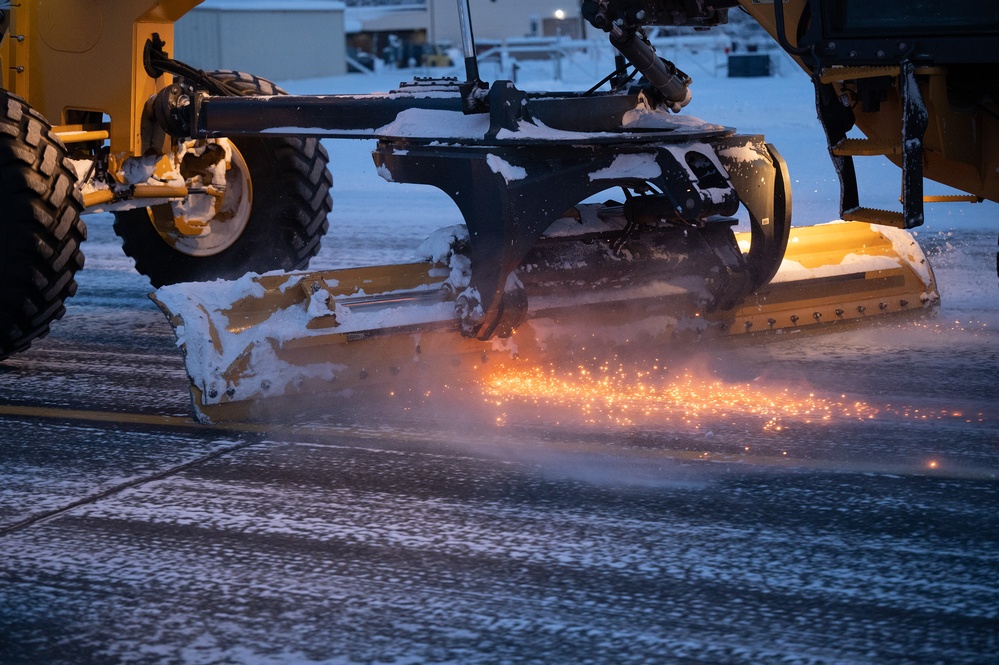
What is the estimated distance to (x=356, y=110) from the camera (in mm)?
5438

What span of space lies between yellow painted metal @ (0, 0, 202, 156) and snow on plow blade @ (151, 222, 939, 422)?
1733 millimetres

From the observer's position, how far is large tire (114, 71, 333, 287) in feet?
23.1

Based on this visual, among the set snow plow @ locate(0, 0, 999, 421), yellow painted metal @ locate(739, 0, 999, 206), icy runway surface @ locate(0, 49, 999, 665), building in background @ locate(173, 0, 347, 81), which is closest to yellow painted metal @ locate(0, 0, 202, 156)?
snow plow @ locate(0, 0, 999, 421)

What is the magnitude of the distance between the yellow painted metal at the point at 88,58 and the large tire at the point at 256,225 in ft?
2.44

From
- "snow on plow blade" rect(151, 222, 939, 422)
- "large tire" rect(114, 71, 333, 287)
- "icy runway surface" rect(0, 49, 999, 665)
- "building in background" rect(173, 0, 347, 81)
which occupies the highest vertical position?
"building in background" rect(173, 0, 347, 81)

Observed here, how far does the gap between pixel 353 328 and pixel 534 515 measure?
1.44 metres

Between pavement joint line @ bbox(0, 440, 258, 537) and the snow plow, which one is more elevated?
the snow plow

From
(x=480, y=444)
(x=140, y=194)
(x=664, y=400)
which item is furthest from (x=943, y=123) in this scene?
(x=140, y=194)

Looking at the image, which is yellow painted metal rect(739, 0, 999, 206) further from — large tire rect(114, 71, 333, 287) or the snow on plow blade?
large tire rect(114, 71, 333, 287)

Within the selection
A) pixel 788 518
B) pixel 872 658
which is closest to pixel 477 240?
pixel 788 518

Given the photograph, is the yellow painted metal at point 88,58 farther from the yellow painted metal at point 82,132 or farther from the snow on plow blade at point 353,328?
the snow on plow blade at point 353,328

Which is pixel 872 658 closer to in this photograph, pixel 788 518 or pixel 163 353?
pixel 788 518

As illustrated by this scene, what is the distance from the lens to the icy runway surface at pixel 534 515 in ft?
10.0

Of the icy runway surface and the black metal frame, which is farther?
the black metal frame
